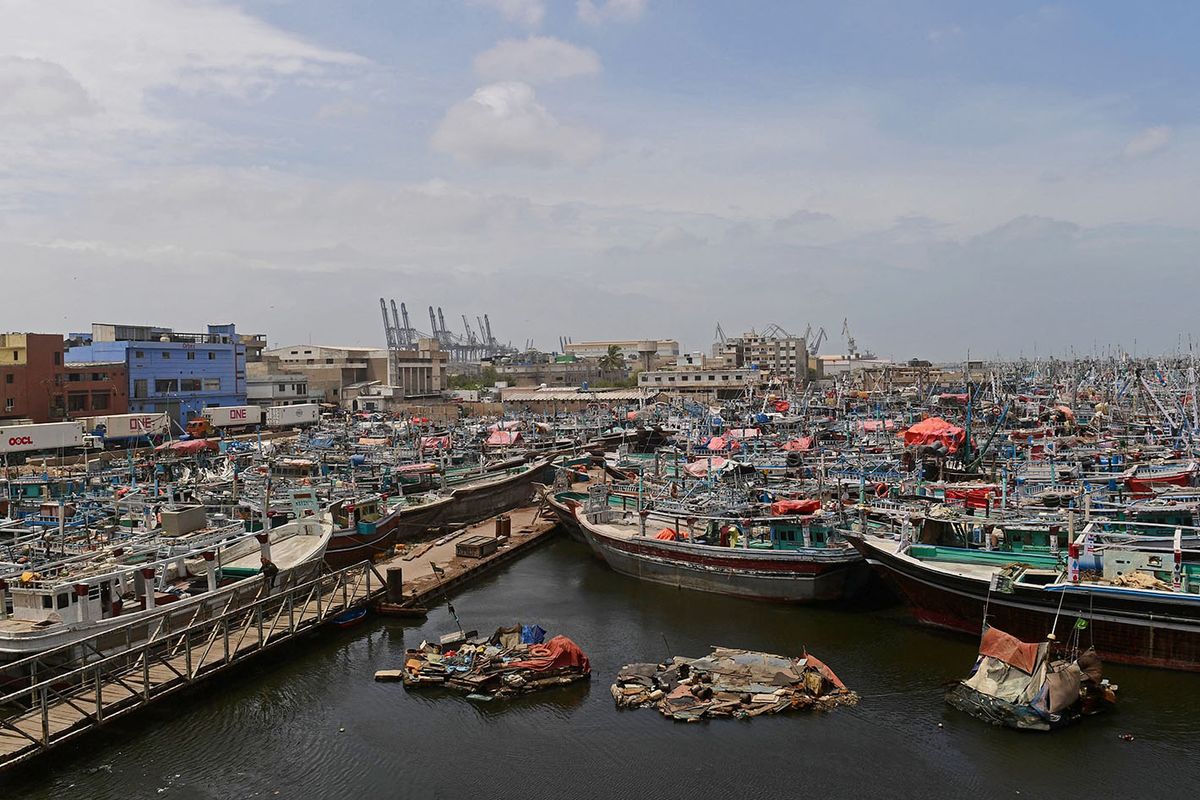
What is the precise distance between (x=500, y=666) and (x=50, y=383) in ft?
153

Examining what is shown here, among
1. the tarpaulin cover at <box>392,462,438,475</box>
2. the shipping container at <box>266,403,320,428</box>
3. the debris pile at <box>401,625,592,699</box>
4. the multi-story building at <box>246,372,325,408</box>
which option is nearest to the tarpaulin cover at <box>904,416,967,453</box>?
the tarpaulin cover at <box>392,462,438,475</box>

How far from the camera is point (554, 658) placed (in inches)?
700

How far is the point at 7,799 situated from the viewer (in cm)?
1361

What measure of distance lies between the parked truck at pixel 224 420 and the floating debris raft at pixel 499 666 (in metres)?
42.8

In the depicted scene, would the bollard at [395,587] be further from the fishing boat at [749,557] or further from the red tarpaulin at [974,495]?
the red tarpaulin at [974,495]

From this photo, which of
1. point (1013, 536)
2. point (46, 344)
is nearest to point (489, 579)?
point (1013, 536)

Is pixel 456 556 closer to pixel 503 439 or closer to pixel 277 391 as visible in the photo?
pixel 503 439

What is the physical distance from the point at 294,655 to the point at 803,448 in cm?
2629

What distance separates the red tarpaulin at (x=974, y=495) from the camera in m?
24.5

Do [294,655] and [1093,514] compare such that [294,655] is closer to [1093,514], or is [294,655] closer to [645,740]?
[645,740]

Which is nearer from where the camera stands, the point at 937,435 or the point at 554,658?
the point at 554,658

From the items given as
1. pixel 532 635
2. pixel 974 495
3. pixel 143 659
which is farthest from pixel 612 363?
pixel 143 659

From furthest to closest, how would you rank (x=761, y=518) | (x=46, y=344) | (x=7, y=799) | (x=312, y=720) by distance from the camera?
(x=46, y=344) < (x=761, y=518) < (x=312, y=720) < (x=7, y=799)

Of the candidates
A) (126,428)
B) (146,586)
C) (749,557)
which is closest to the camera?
(146,586)
